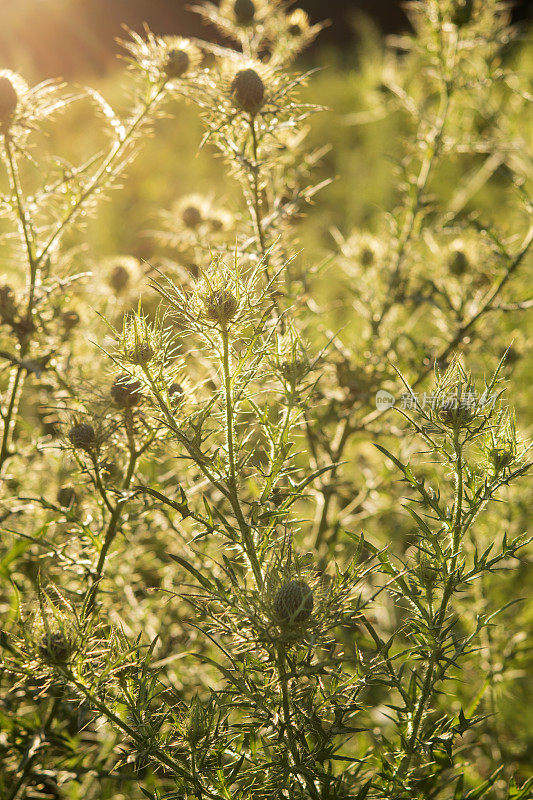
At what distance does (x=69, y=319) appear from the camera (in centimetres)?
102

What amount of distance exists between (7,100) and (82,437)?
434 millimetres

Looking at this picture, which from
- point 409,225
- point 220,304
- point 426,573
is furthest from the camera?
point 409,225

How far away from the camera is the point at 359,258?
1.36 metres

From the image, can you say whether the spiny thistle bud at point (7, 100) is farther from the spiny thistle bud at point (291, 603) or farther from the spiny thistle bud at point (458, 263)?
the spiny thistle bud at point (458, 263)

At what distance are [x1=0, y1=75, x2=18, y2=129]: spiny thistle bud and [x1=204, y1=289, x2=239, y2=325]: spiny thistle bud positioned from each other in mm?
443

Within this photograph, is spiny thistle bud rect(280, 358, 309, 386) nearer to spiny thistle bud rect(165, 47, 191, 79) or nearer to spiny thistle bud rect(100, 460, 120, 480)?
spiny thistle bud rect(100, 460, 120, 480)

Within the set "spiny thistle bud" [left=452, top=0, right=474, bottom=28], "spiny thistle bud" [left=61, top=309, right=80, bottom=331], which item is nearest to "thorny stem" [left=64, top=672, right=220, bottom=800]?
"spiny thistle bud" [left=61, top=309, right=80, bottom=331]

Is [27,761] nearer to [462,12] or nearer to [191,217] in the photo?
[191,217]

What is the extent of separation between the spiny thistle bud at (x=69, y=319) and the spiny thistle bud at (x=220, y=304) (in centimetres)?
45

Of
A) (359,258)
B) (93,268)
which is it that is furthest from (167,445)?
(359,258)

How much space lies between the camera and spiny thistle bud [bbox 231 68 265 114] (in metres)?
0.78

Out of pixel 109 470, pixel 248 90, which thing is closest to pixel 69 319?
pixel 109 470

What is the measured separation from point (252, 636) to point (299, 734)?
0.33 ft

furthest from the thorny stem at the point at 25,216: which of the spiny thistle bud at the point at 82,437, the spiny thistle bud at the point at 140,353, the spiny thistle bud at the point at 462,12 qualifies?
the spiny thistle bud at the point at 462,12
